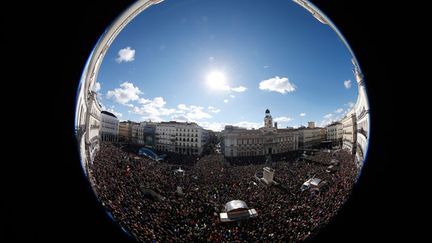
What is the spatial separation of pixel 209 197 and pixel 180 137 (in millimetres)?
643

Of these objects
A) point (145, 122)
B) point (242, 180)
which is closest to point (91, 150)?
point (145, 122)

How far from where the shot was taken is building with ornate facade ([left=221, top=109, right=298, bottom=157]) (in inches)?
67.2

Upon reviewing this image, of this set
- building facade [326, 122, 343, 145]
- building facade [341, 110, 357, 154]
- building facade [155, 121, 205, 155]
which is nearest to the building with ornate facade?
building facade [155, 121, 205, 155]

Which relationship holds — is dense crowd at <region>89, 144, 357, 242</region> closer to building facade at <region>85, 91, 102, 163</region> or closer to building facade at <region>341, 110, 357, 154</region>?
building facade at <region>85, 91, 102, 163</region>

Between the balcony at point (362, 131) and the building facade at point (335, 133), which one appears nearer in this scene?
the building facade at point (335, 133)

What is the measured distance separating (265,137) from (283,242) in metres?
1.09

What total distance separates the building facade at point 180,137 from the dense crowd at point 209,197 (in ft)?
0.29

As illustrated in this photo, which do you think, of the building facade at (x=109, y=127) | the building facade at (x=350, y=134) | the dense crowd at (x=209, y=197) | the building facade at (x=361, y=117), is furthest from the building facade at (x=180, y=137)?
the building facade at (x=361, y=117)

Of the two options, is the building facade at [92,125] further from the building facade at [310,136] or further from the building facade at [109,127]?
the building facade at [310,136]

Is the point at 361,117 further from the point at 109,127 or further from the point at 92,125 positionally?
the point at 92,125

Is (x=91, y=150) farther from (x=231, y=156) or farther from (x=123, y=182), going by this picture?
(x=231, y=156)

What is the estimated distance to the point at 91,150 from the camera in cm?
196

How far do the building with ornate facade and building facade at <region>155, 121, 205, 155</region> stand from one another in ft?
0.86

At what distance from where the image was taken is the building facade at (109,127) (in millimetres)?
1849
